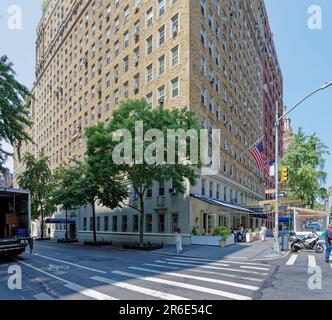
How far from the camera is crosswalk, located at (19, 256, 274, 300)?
904 cm

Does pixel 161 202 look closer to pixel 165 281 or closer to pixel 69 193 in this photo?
pixel 69 193

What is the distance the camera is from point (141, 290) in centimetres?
→ 966

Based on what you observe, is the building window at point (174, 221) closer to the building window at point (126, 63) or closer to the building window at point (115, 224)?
the building window at point (115, 224)

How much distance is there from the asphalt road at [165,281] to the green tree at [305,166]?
2714cm

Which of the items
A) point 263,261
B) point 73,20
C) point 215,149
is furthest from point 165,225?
point 73,20

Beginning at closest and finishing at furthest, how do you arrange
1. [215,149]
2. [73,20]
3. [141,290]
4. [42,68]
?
[141,290] → [215,149] → [73,20] → [42,68]

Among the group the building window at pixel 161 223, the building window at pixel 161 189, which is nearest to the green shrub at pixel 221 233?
the building window at pixel 161 223

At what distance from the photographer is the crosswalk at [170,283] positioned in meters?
A: 9.04

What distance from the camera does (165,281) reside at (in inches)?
438

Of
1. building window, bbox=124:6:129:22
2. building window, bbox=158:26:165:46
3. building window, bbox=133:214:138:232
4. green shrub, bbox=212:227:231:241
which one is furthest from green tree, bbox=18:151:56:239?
green shrub, bbox=212:227:231:241

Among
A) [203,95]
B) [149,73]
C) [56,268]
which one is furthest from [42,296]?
[149,73]

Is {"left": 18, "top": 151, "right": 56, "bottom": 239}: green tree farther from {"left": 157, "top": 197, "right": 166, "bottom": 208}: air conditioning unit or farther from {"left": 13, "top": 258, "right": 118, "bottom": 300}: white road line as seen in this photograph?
{"left": 13, "top": 258, "right": 118, "bottom": 300}: white road line
